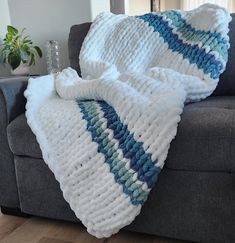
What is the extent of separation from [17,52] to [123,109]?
4.06 ft

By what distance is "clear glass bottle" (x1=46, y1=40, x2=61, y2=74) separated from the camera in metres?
1.95

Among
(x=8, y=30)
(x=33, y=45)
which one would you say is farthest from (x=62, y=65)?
(x=8, y=30)

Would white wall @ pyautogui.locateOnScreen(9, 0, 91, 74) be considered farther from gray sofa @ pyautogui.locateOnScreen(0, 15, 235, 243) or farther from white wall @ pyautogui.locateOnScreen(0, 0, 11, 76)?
gray sofa @ pyautogui.locateOnScreen(0, 15, 235, 243)

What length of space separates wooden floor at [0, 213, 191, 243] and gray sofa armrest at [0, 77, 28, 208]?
8 cm

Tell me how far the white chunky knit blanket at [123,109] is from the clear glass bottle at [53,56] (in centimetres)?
61

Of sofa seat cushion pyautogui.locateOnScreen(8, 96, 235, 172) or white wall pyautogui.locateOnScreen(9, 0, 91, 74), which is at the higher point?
white wall pyautogui.locateOnScreen(9, 0, 91, 74)

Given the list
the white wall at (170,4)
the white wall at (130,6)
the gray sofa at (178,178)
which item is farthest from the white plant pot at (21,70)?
the white wall at (170,4)

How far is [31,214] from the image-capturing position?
118 centimetres

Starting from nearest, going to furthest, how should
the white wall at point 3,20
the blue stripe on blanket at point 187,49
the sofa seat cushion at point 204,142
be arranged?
the sofa seat cushion at point 204,142 → the blue stripe on blanket at point 187,49 → the white wall at point 3,20

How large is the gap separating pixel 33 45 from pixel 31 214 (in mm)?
1268

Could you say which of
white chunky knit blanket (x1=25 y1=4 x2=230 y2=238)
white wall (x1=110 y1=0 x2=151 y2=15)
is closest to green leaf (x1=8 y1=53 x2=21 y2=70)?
white chunky knit blanket (x1=25 y1=4 x2=230 y2=238)

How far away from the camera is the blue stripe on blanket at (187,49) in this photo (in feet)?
3.78

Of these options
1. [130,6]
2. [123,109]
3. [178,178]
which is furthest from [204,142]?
[130,6]

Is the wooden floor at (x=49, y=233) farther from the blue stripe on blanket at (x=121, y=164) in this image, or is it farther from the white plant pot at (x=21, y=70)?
the white plant pot at (x=21, y=70)
